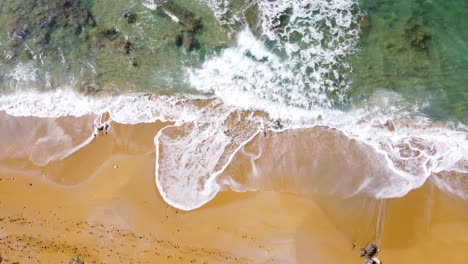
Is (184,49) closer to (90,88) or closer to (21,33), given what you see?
(90,88)

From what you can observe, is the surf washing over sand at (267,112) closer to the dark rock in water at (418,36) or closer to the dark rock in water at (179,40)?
the dark rock in water at (179,40)

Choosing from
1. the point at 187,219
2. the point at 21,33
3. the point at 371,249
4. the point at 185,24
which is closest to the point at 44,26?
the point at 21,33

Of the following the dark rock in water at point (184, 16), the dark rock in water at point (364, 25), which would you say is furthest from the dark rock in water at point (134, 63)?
the dark rock in water at point (364, 25)

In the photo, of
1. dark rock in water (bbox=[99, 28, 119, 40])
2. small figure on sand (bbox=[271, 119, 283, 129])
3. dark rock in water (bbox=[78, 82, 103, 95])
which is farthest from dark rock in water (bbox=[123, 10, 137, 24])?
small figure on sand (bbox=[271, 119, 283, 129])

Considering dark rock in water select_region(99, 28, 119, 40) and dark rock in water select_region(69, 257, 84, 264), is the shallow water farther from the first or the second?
dark rock in water select_region(69, 257, 84, 264)

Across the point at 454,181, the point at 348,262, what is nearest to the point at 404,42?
the point at 454,181

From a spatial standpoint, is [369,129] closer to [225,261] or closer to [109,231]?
[225,261]
